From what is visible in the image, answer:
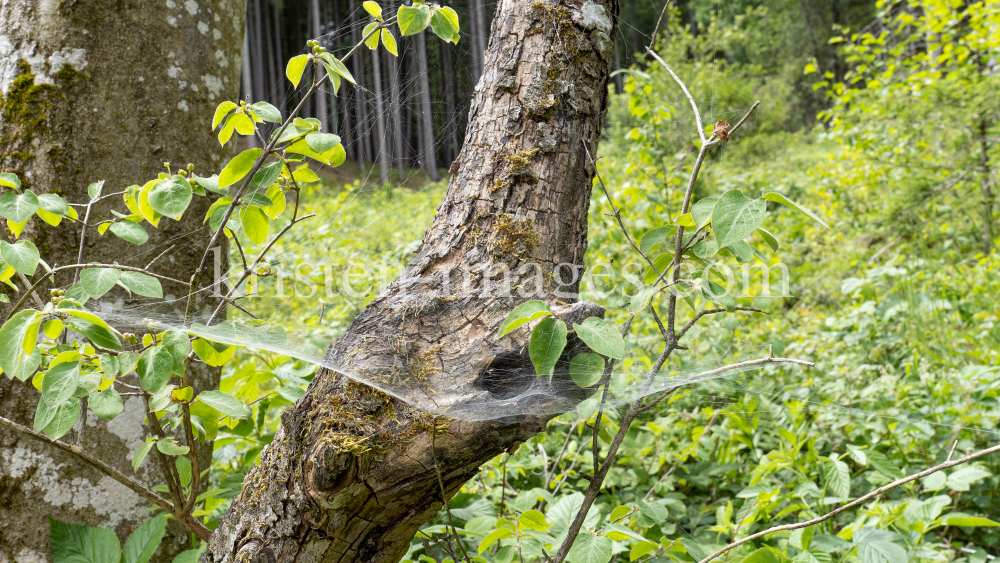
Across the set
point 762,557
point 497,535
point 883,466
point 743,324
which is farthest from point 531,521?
point 743,324

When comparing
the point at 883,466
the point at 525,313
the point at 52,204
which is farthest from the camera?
the point at 883,466

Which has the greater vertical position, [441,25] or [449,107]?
[441,25]

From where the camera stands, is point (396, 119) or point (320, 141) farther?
point (396, 119)

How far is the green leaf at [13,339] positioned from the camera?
3.06 feet

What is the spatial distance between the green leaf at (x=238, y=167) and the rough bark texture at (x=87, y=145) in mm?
689

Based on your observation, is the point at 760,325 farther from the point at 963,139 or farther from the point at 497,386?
the point at 497,386

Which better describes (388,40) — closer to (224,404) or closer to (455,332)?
(455,332)

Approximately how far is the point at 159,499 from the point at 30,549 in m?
0.58

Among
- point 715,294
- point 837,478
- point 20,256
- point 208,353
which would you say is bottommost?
point 837,478

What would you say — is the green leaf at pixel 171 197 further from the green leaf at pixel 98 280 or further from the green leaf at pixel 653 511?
the green leaf at pixel 653 511

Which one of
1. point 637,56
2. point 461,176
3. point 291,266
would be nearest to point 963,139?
point 637,56

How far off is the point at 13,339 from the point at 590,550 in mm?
1135

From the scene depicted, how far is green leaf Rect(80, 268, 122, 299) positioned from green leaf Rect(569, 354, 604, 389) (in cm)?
92

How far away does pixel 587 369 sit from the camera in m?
1.09
